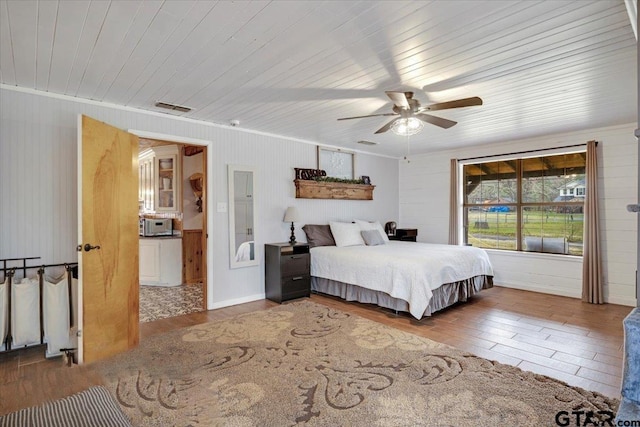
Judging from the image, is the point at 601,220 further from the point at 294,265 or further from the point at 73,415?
the point at 73,415

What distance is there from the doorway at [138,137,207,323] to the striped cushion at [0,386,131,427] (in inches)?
148

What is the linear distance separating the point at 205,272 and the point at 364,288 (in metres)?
2.11

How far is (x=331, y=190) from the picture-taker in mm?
5684

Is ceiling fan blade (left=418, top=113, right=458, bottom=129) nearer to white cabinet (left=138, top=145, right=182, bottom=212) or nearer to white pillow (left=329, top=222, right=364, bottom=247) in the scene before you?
white pillow (left=329, top=222, right=364, bottom=247)

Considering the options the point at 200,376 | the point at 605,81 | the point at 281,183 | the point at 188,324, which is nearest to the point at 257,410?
the point at 200,376

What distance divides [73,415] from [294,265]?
3.50 m

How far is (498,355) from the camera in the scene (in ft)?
9.49

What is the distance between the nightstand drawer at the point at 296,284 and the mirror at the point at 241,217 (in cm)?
55

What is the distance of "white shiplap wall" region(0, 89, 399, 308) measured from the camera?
9.85 ft

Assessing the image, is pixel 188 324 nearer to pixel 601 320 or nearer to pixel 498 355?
pixel 498 355

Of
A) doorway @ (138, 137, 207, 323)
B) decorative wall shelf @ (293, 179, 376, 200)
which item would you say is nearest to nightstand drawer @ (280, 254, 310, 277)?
decorative wall shelf @ (293, 179, 376, 200)

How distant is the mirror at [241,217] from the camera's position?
4531mm

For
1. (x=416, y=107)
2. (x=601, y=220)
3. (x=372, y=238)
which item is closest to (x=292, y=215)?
(x=372, y=238)

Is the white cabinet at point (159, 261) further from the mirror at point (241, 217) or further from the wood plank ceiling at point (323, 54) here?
the wood plank ceiling at point (323, 54)
